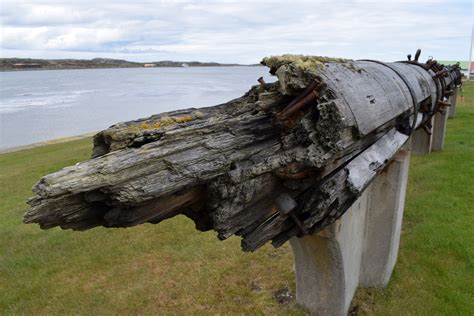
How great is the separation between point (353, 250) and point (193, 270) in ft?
10.4

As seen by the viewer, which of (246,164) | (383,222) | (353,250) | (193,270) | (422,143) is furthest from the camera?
(422,143)

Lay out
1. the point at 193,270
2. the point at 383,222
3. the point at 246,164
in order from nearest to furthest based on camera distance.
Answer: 1. the point at 246,164
2. the point at 383,222
3. the point at 193,270

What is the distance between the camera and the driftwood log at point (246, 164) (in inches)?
79.9

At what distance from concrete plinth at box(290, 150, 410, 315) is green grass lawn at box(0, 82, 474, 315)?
42cm

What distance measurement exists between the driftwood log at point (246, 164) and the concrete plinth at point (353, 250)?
1.59 metres

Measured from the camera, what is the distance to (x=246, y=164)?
2.61 metres

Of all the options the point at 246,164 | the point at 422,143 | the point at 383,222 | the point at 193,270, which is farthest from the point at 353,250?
the point at 422,143

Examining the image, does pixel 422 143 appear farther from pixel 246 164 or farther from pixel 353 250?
pixel 246 164

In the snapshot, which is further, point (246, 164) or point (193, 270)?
point (193, 270)

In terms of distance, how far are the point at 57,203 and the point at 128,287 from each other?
565cm

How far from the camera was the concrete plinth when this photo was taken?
492 cm

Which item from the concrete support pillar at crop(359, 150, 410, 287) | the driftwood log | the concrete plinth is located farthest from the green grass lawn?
the driftwood log

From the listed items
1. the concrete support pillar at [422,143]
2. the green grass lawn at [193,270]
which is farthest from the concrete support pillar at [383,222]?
the concrete support pillar at [422,143]

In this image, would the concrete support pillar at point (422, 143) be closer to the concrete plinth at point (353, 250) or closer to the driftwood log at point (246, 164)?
the concrete plinth at point (353, 250)
